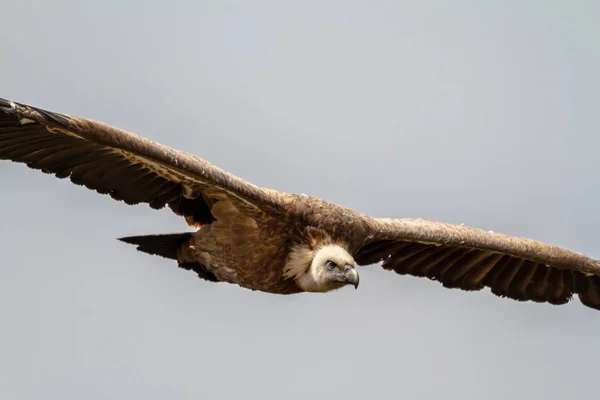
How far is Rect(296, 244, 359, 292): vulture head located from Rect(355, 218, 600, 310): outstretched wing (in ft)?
2.93

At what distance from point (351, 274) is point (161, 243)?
2.16 m

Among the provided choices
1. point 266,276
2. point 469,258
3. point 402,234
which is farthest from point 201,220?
point 469,258

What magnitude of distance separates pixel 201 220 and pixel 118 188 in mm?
1056

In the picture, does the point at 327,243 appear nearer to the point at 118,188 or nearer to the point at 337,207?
the point at 337,207

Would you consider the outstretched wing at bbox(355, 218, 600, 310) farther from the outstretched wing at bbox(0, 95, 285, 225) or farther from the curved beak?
the outstretched wing at bbox(0, 95, 285, 225)

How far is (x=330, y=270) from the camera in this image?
14.1 m

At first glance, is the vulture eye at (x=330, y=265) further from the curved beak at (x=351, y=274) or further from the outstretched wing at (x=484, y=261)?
the outstretched wing at (x=484, y=261)

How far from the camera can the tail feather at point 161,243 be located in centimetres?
1512

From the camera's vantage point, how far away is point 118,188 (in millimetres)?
14094

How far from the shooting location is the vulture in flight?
1318 centimetres

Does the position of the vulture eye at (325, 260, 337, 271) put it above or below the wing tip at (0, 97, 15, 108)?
above

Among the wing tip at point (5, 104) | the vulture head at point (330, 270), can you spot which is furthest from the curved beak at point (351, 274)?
the wing tip at point (5, 104)

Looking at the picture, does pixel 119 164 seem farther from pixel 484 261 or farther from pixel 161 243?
pixel 484 261

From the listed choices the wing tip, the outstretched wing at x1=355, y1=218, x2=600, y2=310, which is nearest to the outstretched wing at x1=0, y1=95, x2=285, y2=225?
the wing tip
